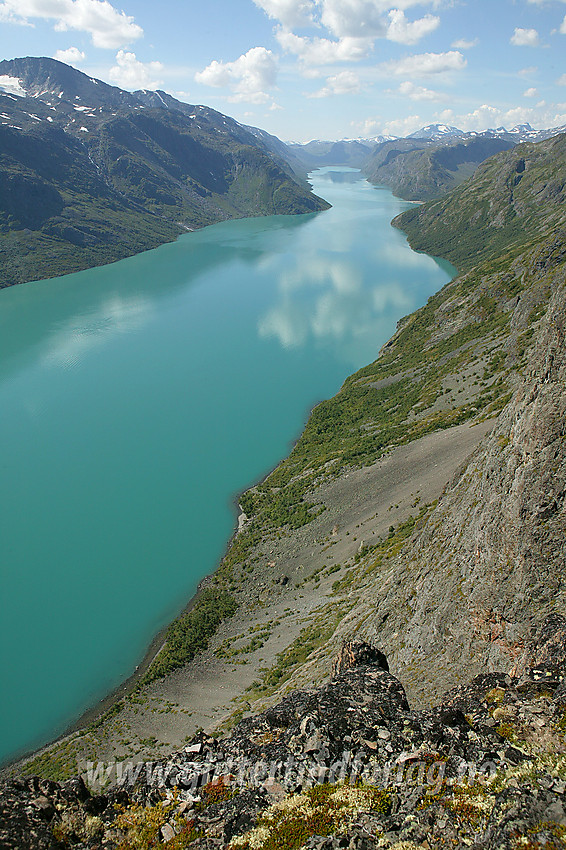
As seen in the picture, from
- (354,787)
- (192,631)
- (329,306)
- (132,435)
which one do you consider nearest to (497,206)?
(329,306)

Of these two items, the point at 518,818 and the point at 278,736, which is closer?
the point at 518,818

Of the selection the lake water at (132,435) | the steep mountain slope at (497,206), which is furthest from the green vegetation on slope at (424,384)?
the steep mountain slope at (497,206)

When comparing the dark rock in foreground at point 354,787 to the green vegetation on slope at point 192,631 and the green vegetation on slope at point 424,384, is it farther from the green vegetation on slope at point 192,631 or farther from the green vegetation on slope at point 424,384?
the green vegetation on slope at point 424,384

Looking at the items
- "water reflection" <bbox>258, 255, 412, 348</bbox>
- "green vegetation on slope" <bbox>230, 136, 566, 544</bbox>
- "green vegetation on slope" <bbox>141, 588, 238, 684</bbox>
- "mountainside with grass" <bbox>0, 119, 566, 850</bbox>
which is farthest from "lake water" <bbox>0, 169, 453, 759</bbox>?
"mountainside with grass" <bbox>0, 119, 566, 850</bbox>

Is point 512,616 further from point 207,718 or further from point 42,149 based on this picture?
point 42,149

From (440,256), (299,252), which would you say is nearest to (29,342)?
(299,252)

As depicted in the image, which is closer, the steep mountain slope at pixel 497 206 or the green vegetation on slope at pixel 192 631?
the green vegetation on slope at pixel 192 631

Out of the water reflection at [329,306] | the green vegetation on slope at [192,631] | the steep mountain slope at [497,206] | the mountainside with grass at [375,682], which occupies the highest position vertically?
the steep mountain slope at [497,206]

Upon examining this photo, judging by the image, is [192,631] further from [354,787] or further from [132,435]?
[132,435]
